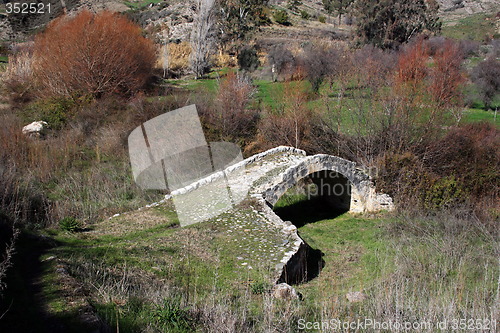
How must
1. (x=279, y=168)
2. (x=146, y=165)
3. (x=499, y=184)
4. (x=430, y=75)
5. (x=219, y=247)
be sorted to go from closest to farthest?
(x=219, y=247), (x=279, y=168), (x=499, y=184), (x=146, y=165), (x=430, y=75)

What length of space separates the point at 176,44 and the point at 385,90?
23.3 metres

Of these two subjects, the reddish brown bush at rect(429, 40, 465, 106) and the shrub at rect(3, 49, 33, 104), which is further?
the shrub at rect(3, 49, 33, 104)

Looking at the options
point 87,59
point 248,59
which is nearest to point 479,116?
point 248,59

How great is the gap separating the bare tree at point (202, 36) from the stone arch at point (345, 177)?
19.9 m

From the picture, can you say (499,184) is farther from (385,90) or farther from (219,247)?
(219,247)

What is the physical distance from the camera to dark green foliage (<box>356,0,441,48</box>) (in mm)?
32938

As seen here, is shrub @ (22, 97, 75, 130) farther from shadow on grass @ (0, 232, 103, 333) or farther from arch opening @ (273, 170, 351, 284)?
shadow on grass @ (0, 232, 103, 333)

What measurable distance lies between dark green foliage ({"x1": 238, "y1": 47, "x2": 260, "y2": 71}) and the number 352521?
70.3ft

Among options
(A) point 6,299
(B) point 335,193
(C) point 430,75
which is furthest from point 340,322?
(C) point 430,75

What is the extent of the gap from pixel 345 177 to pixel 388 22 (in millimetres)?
23267

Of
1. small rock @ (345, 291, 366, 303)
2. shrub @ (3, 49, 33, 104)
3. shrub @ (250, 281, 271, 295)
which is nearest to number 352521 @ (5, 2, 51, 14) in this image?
shrub @ (3, 49, 33, 104)

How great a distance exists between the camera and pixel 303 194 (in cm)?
1647

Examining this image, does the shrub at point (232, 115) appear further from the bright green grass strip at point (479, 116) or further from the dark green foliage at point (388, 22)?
the dark green foliage at point (388, 22)

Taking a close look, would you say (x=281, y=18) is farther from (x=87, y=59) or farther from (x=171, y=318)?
(x=171, y=318)
